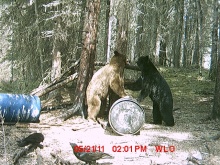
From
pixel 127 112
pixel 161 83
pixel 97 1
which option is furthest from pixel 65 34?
pixel 127 112

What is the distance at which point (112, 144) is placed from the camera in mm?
6273

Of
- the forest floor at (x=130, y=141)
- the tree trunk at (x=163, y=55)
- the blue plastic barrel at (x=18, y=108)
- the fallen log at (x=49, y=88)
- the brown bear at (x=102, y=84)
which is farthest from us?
the tree trunk at (x=163, y=55)

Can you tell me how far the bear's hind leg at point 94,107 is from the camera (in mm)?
8055

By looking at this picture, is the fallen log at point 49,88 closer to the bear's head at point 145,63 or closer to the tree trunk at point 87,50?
the tree trunk at point 87,50

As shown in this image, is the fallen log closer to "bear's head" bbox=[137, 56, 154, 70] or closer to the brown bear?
the brown bear

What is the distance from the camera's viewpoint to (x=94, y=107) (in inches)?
318

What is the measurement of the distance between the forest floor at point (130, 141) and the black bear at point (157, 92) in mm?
322

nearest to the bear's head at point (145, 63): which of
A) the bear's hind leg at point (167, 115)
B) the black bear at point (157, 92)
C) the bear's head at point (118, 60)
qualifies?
the black bear at point (157, 92)

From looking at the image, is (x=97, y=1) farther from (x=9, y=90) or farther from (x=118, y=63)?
(x=9, y=90)

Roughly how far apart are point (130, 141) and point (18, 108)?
2.99m

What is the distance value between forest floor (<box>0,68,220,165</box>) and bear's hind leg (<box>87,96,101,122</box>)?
0.25 m

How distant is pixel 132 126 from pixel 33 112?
2.60m

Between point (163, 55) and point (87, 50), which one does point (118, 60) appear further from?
point (163, 55)

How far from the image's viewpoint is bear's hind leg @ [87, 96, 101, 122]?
805cm
